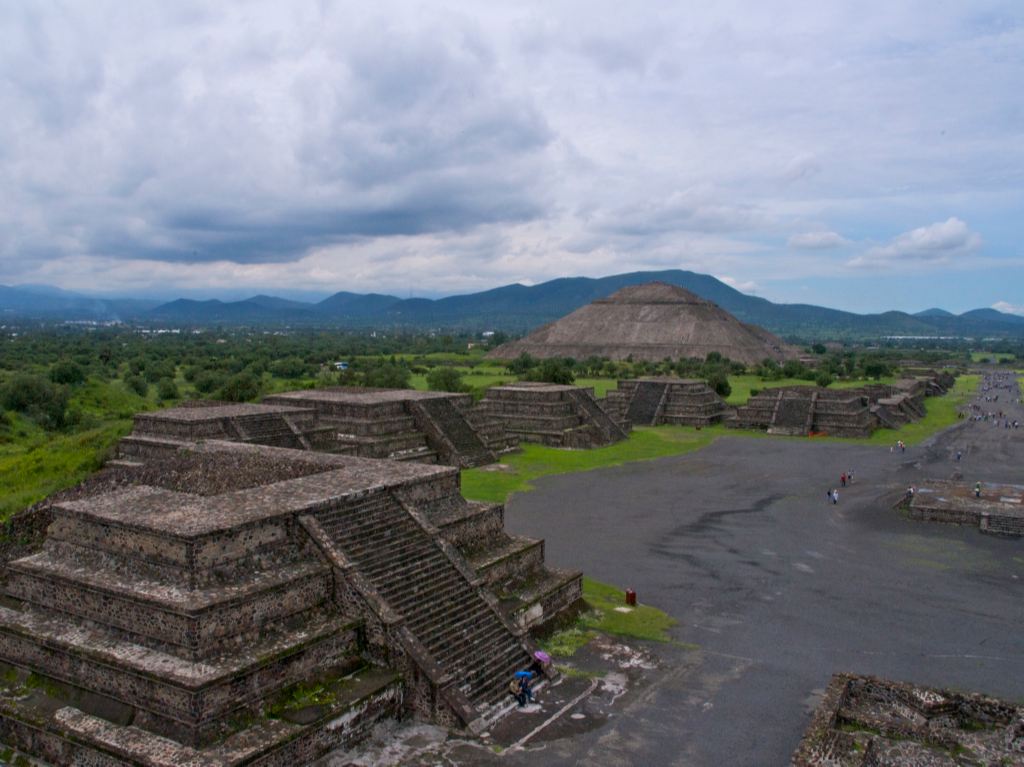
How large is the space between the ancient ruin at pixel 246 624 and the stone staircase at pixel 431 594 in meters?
0.04

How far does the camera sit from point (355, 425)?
34.6 m

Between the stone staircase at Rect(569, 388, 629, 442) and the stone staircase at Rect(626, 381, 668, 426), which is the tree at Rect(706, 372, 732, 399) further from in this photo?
the stone staircase at Rect(569, 388, 629, 442)

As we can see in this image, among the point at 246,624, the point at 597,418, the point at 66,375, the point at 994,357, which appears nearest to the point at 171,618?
the point at 246,624

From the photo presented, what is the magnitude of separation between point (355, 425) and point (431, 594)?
21.2m

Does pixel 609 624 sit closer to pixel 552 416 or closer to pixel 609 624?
pixel 609 624

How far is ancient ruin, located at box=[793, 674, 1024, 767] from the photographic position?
11.4 meters

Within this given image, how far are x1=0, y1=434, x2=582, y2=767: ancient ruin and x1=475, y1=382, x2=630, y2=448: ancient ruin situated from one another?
97.4 feet

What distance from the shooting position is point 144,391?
61.9 metres

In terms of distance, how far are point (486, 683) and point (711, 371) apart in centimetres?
8346

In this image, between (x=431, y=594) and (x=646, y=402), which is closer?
(x=431, y=594)

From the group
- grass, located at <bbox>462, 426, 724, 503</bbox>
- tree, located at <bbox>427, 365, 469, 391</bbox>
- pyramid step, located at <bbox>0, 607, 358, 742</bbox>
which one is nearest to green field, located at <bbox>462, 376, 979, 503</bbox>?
grass, located at <bbox>462, 426, 724, 503</bbox>

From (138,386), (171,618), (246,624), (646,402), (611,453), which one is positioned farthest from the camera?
(138,386)

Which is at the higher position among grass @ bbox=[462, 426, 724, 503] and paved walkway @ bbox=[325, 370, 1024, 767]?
paved walkway @ bbox=[325, 370, 1024, 767]

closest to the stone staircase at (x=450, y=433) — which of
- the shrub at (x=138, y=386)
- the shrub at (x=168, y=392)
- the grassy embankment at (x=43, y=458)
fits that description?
the grassy embankment at (x=43, y=458)
